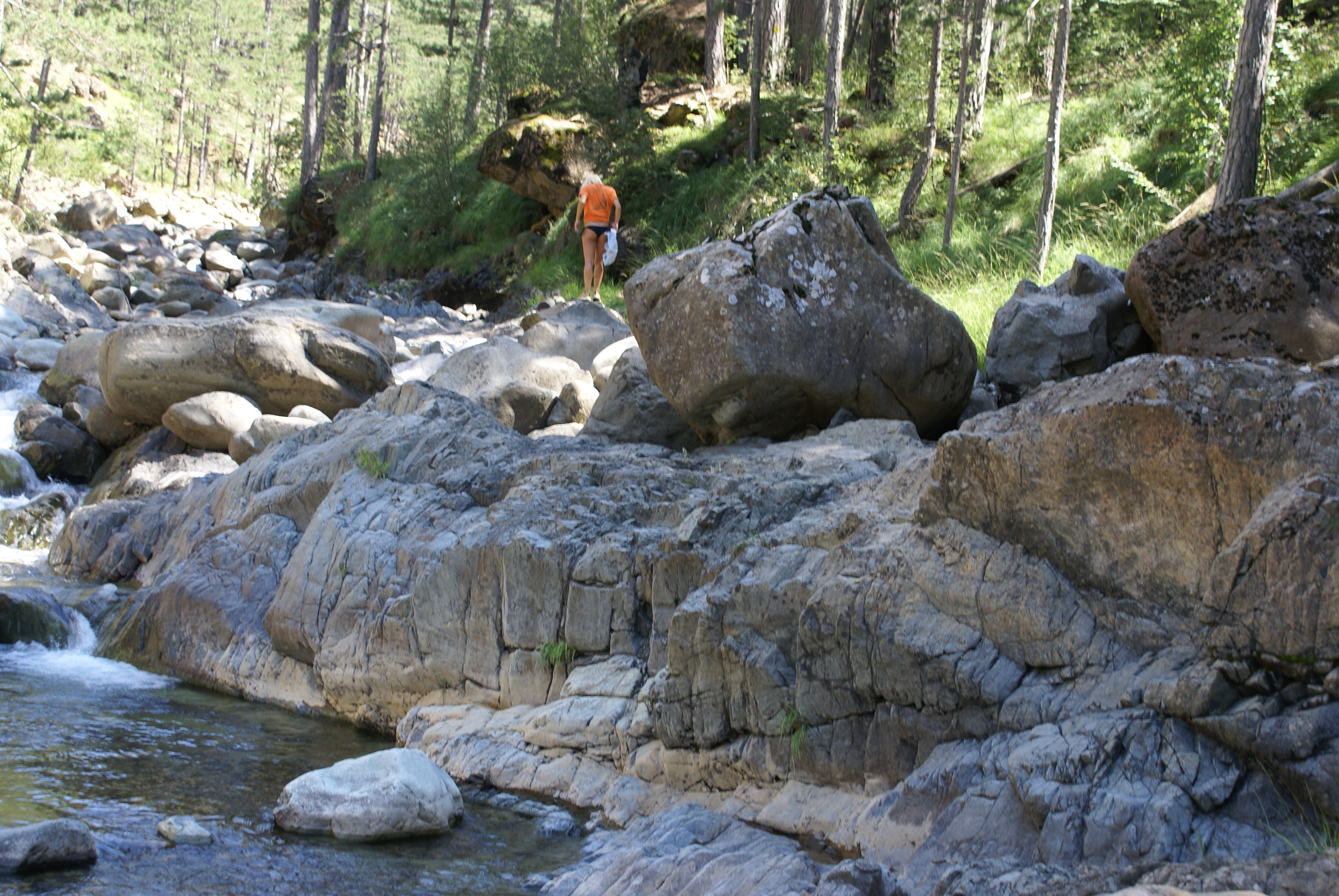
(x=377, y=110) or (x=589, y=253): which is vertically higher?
(x=377, y=110)

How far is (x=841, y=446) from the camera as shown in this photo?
6.63m

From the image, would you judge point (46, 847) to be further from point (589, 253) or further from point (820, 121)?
point (820, 121)

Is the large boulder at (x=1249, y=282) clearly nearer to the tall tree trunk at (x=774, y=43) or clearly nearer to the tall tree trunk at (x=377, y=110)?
the tall tree trunk at (x=774, y=43)

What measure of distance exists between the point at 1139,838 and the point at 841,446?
3.79 metres

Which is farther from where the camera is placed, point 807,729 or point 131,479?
point 131,479

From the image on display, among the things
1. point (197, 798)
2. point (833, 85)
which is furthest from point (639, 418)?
point (833, 85)

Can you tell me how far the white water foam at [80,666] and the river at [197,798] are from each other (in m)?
0.02

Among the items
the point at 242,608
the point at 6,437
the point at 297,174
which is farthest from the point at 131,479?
the point at 297,174

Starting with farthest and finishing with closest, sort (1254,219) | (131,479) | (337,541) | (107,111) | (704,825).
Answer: (107,111)
(131,479)
(1254,219)
(337,541)
(704,825)

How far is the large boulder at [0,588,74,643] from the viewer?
6.92 metres

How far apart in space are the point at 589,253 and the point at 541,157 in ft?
20.7

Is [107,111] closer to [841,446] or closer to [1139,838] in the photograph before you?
[841,446]

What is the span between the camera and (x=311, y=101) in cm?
3303

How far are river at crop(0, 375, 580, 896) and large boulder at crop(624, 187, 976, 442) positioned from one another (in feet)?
10.4
